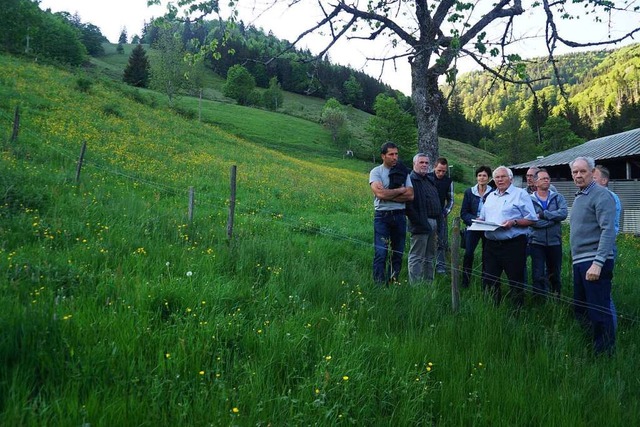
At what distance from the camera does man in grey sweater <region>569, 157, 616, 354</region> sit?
3.91 m

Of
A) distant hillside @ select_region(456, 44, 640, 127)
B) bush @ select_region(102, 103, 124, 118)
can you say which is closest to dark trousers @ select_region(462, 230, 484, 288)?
distant hillside @ select_region(456, 44, 640, 127)

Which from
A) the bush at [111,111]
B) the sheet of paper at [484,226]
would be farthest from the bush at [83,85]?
the sheet of paper at [484,226]

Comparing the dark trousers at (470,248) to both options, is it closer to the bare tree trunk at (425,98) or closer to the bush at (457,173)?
the bare tree trunk at (425,98)

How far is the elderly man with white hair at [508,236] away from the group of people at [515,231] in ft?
0.04

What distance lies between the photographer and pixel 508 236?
4.80 metres

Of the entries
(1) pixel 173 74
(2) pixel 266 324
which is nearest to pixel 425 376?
(2) pixel 266 324

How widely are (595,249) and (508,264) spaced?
37.7 inches

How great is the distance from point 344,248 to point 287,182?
10.2 m

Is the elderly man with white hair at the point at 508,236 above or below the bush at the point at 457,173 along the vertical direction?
below

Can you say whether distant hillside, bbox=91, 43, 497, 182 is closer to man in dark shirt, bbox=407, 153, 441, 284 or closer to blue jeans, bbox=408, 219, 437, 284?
man in dark shirt, bbox=407, 153, 441, 284

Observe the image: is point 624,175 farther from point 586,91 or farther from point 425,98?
point 586,91

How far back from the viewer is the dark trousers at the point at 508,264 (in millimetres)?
4789

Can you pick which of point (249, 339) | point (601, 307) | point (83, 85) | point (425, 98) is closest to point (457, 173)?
point (83, 85)

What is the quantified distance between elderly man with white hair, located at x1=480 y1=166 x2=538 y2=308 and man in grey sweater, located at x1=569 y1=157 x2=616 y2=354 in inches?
23.7
